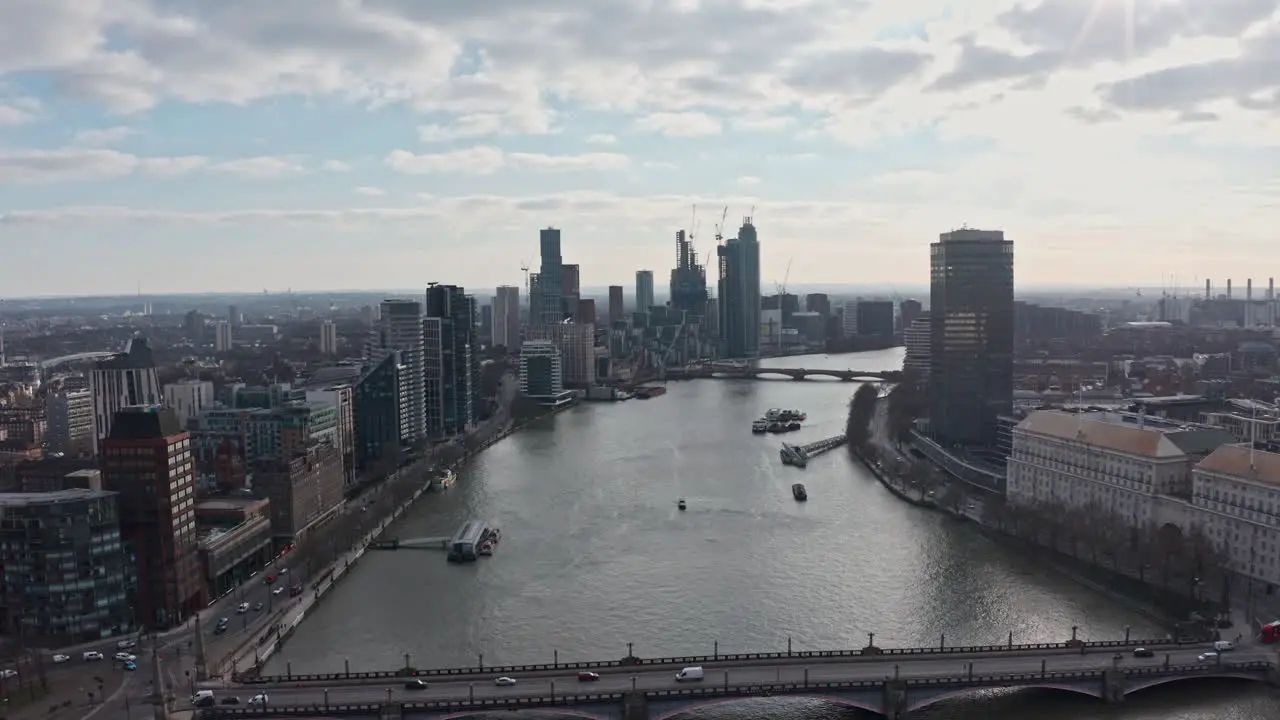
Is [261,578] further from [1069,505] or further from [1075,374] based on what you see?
[1075,374]

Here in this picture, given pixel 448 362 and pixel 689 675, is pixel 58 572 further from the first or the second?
pixel 448 362

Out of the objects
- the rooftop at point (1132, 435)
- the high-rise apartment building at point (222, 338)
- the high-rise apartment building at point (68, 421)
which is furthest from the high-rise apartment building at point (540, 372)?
the high-rise apartment building at point (222, 338)

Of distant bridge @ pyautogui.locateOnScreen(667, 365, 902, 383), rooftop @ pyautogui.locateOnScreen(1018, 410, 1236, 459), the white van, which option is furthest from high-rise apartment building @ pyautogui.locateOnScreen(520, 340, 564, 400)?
the white van

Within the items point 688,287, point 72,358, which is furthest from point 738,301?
point 72,358

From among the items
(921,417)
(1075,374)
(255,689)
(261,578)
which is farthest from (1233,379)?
(255,689)

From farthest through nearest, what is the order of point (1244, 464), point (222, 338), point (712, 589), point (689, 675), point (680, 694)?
point (222, 338) < point (712, 589) < point (1244, 464) < point (689, 675) < point (680, 694)

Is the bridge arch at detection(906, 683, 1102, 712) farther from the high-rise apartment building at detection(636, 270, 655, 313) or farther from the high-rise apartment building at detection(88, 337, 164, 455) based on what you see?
the high-rise apartment building at detection(636, 270, 655, 313)
